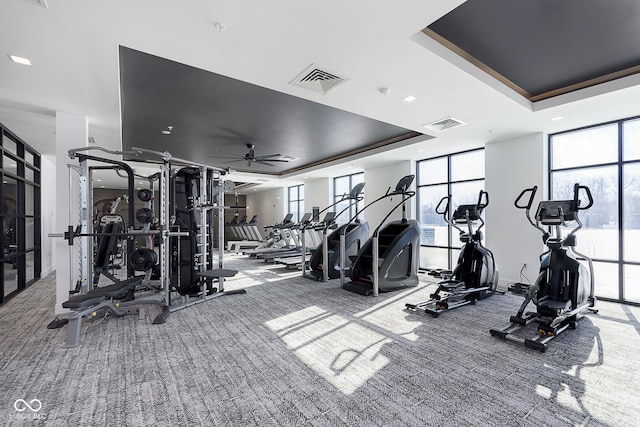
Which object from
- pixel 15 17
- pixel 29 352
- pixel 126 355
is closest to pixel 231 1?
pixel 15 17

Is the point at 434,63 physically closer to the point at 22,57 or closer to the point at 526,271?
the point at 22,57

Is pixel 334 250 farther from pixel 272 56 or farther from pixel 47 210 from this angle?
pixel 47 210

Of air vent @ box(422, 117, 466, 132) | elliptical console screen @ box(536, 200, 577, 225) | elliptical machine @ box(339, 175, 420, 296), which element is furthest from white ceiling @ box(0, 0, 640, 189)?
elliptical machine @ box(339, 175, 420, 296)

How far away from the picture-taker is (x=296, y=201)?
551 inches

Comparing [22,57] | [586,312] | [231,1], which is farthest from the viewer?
[586,312]

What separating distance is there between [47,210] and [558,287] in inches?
389

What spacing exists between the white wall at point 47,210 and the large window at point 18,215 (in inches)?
14.6

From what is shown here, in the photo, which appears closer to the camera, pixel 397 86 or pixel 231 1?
pixel 231 1

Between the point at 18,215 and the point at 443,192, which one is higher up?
the point at 443,192

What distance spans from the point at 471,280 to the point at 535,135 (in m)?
3.00

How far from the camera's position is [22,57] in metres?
2.78

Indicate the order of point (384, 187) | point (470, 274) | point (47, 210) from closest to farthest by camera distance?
point (470, 274)
point (47, 210)
point (384, 187)

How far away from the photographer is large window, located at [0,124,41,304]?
4793mm

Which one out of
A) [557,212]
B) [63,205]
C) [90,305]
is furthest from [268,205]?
[557,212]
